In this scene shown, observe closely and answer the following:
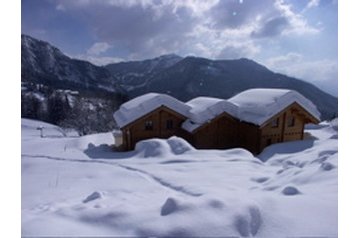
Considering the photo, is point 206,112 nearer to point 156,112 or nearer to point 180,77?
point 156,112

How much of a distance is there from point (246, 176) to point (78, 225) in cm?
557

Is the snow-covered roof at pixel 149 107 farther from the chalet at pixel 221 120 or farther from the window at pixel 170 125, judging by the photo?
the window at pixel 170 125

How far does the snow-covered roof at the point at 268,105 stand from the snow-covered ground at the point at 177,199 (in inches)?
241

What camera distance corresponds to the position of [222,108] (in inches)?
645

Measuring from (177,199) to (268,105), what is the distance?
12958 millimetres

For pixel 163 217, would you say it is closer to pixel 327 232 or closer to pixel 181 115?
pixel 327 232

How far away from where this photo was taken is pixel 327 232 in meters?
3.74

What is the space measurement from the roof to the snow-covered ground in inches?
220

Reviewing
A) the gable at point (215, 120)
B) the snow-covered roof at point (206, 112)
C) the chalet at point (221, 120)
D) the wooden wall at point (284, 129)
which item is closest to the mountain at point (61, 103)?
the chalet at point (221, 120)

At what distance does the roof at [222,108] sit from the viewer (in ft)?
51.4

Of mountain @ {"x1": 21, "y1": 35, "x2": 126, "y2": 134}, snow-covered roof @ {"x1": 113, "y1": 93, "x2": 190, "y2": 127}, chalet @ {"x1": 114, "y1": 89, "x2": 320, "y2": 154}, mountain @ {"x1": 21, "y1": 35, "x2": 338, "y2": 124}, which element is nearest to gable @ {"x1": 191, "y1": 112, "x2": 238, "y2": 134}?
chalet @ {"x1": 114, "y1": 89, "x2": 320, "y2": 154}

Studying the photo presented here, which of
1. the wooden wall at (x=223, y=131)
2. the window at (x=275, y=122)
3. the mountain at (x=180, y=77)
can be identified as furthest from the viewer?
the mountain at (x=180, y=77)

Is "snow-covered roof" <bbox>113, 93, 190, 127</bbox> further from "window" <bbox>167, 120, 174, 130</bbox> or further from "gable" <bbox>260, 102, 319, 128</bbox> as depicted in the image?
"gable" <bbox>260, 102, 319, 128</bbox>

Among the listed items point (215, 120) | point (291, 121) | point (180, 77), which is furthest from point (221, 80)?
point (215, 120)
